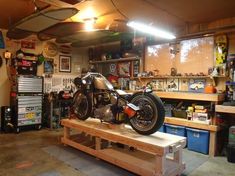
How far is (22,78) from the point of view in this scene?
528cm

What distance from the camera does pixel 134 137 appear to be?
2.99 m

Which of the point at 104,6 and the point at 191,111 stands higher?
the point at 104,6

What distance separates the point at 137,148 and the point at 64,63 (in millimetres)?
4640

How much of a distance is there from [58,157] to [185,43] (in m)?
3.83

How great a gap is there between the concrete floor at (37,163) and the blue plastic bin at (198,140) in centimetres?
25

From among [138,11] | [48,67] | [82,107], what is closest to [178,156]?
[82,107]

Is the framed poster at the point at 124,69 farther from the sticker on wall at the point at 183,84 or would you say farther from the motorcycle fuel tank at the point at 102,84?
the motorcycle fuel tank at the point at 102,84

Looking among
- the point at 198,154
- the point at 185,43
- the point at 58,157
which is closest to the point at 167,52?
the point at 185,43

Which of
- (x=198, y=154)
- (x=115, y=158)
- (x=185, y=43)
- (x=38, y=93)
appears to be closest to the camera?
(x=115, y=158)

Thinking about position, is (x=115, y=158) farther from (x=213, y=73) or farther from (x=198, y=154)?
(x=213, y=73)

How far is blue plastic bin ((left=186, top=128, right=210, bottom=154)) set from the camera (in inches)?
158

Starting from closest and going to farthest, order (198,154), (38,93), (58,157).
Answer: (58,157) < (198,154) < (38,93)

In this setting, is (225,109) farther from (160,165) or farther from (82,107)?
(82,107)

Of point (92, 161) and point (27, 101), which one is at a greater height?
point (27, 101)
